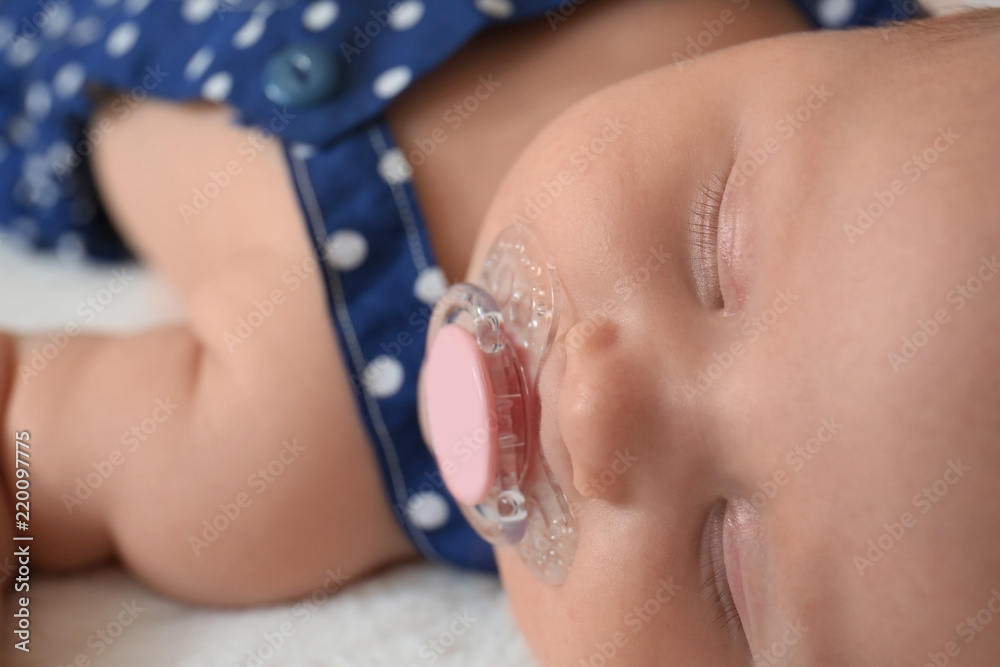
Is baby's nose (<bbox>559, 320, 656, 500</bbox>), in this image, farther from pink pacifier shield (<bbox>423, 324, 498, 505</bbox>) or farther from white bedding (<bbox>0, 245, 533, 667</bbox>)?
white bedding (<bbox>0, 245, 533, 667</bbox>)

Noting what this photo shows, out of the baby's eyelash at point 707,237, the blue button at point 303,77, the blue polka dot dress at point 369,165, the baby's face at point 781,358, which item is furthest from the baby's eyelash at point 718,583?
the blue button at point 303,77

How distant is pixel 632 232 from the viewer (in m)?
0.64

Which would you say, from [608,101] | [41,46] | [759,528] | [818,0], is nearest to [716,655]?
[759,528]

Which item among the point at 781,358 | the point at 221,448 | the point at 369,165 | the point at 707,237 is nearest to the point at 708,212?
the point at 707,237

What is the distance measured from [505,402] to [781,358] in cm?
21

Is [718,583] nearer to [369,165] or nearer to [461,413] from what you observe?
[461,413]

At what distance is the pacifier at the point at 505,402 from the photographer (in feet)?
2.22

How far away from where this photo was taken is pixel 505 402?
0.69 m

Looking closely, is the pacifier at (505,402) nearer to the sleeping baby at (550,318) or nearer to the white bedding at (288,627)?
the sleeping baby at (550,318)

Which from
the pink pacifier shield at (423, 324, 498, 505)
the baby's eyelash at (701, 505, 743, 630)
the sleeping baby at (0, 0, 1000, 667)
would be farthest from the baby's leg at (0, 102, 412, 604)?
the baby's eyelash at (701, 505, 743, 630)

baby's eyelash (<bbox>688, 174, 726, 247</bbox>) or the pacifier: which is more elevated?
baby's eyelash (<bbox>688, 174, 726, 247</bbox>)

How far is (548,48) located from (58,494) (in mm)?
633

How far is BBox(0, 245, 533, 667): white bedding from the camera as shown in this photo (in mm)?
755

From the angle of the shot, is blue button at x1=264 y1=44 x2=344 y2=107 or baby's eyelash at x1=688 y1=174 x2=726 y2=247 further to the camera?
blue button at x1=264 y1=44 x2=344 y2=107
